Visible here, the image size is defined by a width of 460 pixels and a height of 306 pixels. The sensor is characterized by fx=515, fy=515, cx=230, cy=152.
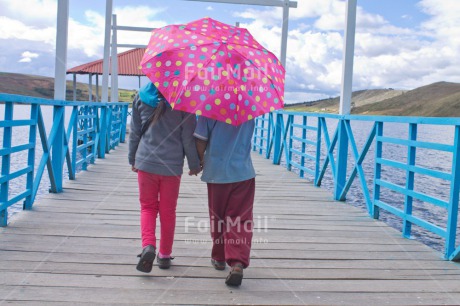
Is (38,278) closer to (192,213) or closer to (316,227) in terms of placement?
(192,213)

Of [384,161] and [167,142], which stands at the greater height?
[167,142]

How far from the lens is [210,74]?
244cm

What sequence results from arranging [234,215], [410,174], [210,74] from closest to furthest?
1. [210,74]
2. [234,215]
3. [410,174]

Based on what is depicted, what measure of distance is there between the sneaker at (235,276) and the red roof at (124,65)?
19597mm

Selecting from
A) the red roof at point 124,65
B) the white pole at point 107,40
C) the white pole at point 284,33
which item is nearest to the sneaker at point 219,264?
the white pole at point 284,33

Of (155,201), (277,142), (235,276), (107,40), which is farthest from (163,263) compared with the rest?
(107,40)

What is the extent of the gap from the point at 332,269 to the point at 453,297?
66cm

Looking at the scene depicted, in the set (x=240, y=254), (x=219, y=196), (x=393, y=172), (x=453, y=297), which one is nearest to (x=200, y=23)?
(x=219, y=196)

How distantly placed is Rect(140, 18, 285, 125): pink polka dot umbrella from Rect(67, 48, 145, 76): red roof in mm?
19475

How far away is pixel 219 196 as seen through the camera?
2.73 metres

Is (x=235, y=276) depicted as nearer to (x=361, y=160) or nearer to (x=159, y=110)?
(x=159, y=110)

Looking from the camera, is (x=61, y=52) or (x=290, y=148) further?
(x=290, y=148)

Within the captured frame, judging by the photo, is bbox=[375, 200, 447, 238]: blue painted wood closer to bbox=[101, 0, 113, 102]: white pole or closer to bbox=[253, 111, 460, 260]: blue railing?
bbox=[253, 111, 460, 260]: blue railing

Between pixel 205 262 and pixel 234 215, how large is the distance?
479mm
